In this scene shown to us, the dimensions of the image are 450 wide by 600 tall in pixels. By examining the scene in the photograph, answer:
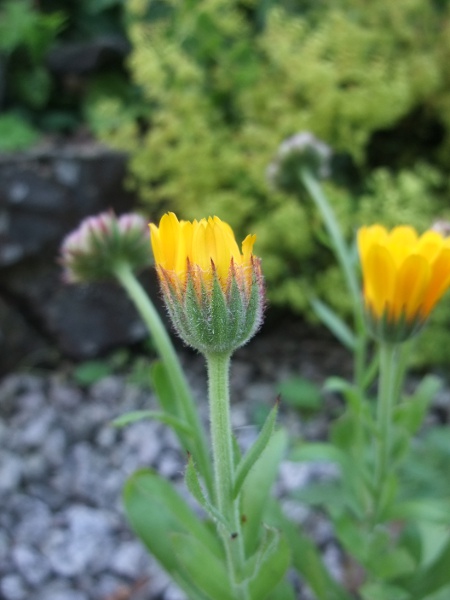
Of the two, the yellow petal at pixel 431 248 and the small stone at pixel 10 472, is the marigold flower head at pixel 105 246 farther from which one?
the small stone at pixel 10 472

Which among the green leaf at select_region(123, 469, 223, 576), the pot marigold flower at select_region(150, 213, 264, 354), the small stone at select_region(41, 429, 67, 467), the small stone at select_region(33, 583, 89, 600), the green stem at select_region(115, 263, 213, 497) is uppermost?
the pot marigold flower at select_region(150, 213, 264, 354)

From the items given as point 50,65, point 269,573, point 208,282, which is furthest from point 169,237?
point 50,65


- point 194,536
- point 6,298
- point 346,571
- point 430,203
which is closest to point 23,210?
point 6,298

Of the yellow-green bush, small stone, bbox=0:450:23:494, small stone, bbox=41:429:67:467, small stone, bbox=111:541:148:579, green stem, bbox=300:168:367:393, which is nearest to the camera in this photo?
green stem, bbox=300:168:367:393

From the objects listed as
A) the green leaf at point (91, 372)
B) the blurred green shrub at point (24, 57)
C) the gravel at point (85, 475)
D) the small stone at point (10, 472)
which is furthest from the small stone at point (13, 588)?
the blurred green shrub at point (24, 57)

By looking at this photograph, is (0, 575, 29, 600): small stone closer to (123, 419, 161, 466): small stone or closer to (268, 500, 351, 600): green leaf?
(123, 419, 161, 466): small stone

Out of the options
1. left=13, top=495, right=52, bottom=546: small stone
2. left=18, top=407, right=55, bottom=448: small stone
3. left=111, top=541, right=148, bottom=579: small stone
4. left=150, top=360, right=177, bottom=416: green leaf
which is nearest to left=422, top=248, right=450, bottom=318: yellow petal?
left=150, top=360, right=177, bottom=416: green leaf
